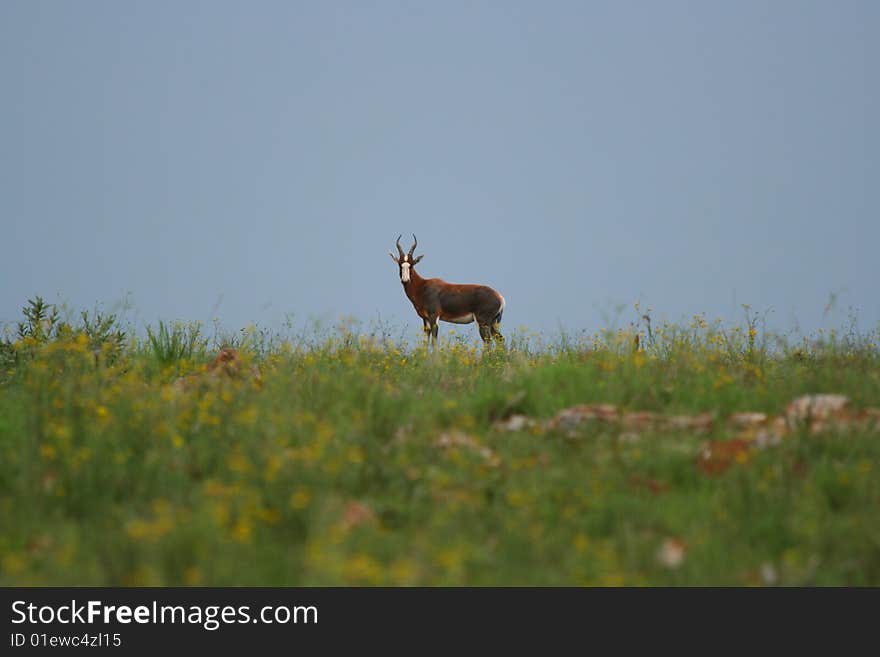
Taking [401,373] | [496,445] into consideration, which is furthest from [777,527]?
[401,373]

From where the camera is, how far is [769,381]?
878 cm

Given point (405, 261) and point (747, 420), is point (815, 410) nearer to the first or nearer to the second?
point (747, 420)

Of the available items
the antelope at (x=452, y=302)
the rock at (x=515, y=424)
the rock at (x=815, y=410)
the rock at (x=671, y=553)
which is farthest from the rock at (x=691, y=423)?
the antelope at (x=452, y=302)

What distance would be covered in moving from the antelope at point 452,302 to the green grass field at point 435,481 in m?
12.0

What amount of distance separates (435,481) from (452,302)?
15.5m

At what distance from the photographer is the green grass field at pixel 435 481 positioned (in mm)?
4742

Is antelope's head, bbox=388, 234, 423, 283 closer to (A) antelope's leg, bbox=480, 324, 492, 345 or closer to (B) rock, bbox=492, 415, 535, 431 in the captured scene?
(A) antelope's leg, bbox=480, 324, 492, 345

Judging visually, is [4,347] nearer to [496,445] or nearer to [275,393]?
[275,393]

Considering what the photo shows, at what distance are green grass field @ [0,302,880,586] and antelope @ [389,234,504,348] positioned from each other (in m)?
12.0

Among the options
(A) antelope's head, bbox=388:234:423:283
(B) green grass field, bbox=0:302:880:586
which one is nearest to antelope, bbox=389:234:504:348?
(A) antelope's head, bbox=388:234:423:283

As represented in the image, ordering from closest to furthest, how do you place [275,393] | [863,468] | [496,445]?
[863,468], [496,445], [275,393]

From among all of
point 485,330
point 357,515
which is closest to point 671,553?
point 357,515

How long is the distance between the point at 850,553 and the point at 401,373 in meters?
6.35
